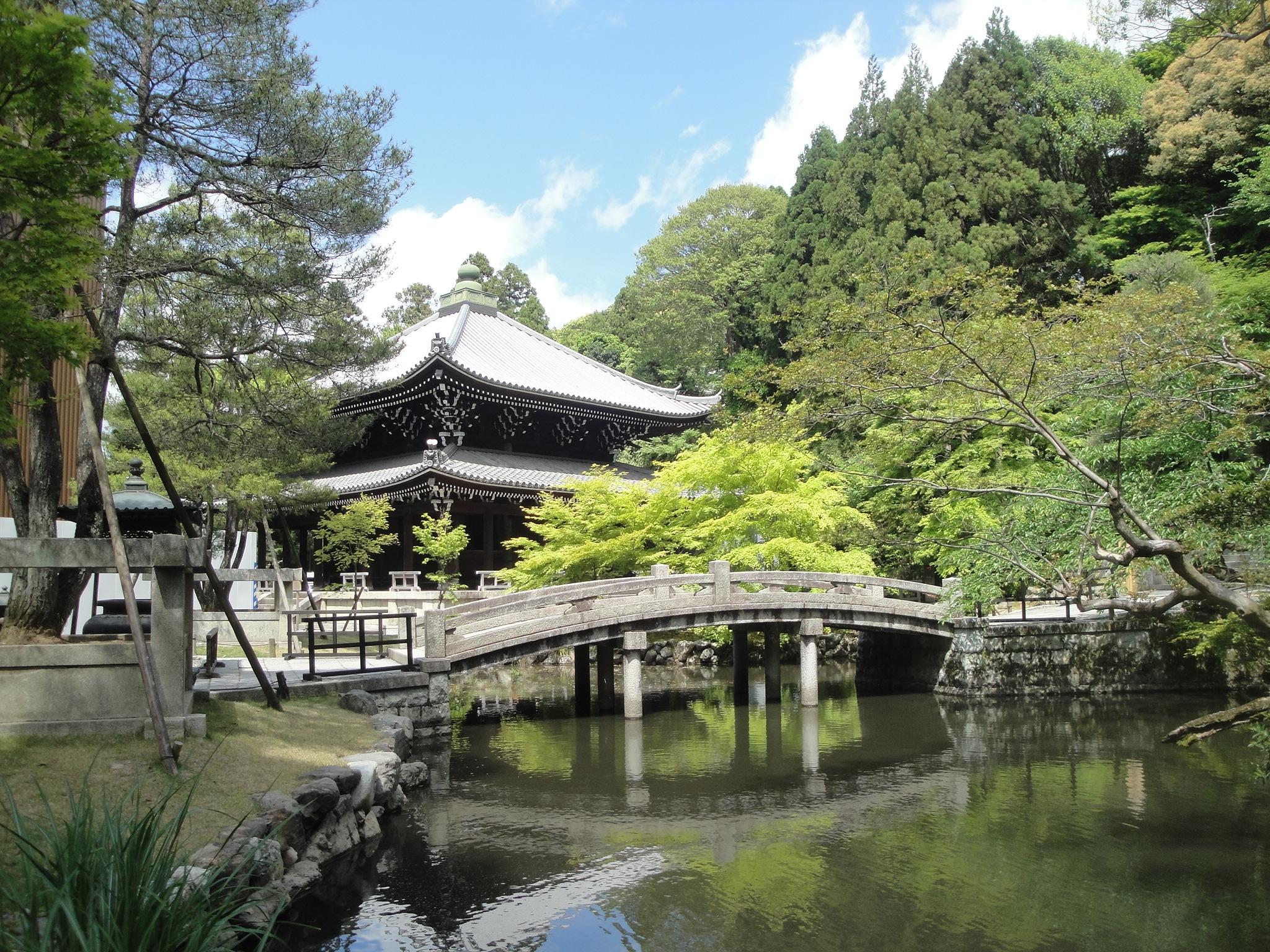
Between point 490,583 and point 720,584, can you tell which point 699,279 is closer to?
point 490,583

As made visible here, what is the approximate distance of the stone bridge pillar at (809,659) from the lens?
675 inches

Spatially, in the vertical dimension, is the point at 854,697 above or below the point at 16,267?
below

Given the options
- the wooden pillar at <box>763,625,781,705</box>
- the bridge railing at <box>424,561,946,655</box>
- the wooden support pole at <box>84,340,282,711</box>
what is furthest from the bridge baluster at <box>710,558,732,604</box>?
the wooden support pole at <box>84,340,282,711</box>

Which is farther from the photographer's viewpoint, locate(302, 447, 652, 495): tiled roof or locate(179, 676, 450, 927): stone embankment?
locate(302, 447, 652, 495): tiled roof

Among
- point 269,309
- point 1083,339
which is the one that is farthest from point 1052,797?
point 269,309

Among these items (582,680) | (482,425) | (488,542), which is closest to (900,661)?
(582,680)

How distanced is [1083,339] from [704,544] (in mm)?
11288

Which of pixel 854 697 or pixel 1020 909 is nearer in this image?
pixel 1020 909

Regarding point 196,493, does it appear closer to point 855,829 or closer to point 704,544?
point 704,544

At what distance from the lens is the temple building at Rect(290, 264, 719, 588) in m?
23.8

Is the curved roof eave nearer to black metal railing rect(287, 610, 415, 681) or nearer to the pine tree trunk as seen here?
black metal railing rect(287, 610, 415, 681)

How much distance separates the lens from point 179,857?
6.08 m

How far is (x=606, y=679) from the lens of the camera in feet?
57.6

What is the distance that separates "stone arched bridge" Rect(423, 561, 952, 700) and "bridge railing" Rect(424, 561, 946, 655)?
0.02 meters
